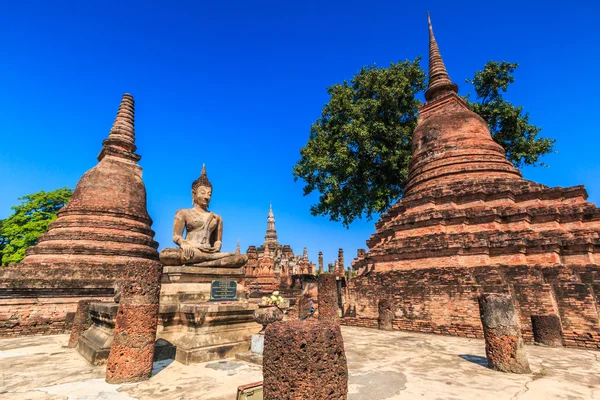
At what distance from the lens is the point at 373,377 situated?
16.6 feet

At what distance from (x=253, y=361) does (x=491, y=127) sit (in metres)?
22.1

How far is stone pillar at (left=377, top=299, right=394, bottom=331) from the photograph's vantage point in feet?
35.6

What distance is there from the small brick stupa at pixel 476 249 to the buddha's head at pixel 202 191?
22.2 ft

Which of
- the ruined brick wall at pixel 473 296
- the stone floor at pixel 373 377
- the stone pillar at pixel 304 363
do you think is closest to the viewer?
the stone pillar at pixel 304 363

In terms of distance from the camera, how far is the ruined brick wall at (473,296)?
8258 mm

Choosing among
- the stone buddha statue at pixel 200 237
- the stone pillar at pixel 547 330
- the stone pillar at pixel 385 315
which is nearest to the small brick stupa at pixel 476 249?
the stone pillar at pixel 385 315

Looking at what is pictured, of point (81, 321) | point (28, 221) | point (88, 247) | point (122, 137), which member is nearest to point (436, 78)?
point (122, 137)

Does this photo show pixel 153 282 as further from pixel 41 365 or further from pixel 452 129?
pixel 452 129

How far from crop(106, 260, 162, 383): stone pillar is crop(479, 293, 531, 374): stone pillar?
5.83m

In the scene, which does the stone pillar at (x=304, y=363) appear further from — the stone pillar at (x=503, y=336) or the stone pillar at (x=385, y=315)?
the stone pillar at (x=385, y=315)

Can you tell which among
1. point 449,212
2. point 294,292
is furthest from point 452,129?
point 294,292

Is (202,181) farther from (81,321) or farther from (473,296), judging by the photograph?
(473,296)

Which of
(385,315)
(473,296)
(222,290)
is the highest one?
(222,290)

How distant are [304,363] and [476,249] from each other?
9.94m
